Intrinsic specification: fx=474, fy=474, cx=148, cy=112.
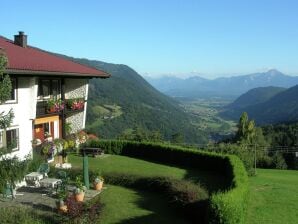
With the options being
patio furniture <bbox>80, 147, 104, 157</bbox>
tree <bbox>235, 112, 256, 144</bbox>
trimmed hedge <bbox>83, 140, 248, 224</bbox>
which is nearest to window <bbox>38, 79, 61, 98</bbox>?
patio furniture <bbox>80, 147, 104, 157</bbox>

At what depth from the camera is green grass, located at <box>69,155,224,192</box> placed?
1046 inches

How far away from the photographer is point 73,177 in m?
24.9

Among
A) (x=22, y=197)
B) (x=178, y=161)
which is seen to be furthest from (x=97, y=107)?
(x=22, y=197)

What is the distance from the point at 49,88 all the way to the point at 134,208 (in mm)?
12398

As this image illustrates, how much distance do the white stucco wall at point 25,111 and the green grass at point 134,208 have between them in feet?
16.5

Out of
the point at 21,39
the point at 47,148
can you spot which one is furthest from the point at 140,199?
the point at 21,39

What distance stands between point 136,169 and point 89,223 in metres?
13.5

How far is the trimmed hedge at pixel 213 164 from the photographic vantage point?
1535 cm

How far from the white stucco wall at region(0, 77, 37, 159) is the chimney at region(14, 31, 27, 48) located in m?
7.64

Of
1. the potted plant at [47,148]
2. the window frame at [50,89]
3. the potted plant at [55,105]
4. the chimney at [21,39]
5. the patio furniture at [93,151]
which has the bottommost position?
the patio furniture at [93,151]

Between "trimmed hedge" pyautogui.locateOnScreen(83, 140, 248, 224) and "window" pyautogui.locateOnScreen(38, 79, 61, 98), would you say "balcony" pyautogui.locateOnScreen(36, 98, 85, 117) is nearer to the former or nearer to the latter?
"window" pyautogui.locateOnScreen(38, 79, 61, 98)

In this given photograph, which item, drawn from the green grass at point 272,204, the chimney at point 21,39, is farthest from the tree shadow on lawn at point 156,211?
the chimney at point 21,39

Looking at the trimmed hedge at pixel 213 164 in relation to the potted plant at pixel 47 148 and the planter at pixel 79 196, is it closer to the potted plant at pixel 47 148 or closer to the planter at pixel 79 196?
the planter at pixel 79 196

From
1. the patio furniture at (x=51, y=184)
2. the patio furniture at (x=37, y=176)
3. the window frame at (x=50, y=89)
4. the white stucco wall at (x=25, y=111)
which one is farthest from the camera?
the window frame at (x=50, y=89)
